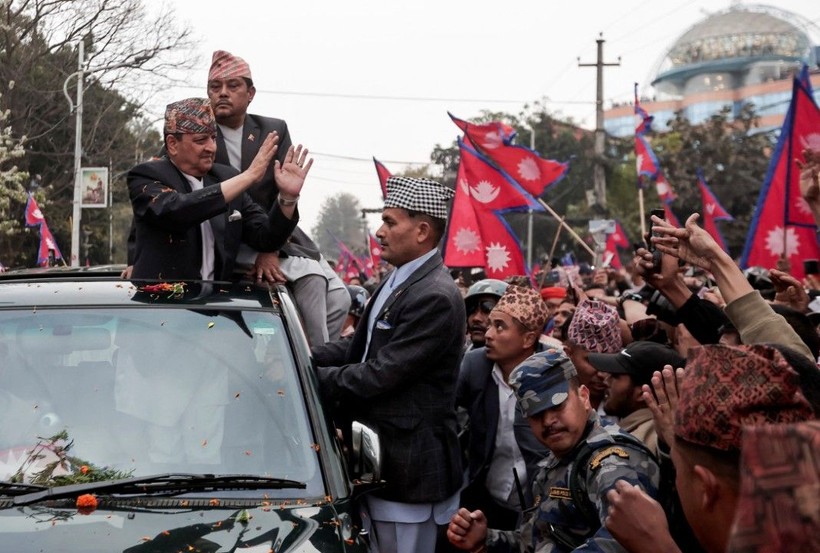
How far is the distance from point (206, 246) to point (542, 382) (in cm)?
202

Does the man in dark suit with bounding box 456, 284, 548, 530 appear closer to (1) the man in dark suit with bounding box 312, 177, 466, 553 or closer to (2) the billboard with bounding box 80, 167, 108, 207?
(1) the man in dark suit with bounding box 312, 177, 466, 553

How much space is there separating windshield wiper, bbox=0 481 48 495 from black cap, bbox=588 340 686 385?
7.22ft

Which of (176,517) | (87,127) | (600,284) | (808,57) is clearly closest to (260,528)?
(176,517)

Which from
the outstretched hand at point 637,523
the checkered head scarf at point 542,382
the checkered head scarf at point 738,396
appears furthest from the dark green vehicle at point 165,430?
the checkered head scarf at point 738,396

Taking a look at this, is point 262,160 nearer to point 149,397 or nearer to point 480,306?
point 149,397

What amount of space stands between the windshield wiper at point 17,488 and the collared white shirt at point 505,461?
90.8 inches

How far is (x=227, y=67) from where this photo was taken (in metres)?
5.31

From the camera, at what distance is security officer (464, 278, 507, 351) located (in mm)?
7051

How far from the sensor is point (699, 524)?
6.39 feet

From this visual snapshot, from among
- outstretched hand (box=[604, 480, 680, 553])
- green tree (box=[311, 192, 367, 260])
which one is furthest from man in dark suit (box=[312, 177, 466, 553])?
green tree (box=[311, 192, 367, 260])

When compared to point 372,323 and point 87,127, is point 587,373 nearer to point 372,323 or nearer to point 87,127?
point 372,323

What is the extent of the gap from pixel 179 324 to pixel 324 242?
5901 inches

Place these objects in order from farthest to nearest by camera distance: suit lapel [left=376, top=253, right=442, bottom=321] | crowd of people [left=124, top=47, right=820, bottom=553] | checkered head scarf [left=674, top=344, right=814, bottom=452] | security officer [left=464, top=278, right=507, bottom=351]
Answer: security officer [left=464, top=278, right=507, bottom=351]
suit lapel [left=376, top=253, right=442, bottom=321]
crowd of people [left=124, top=47, right=820, bottom=553]
checkered head scarf [left=674, top=344, right=814, bottom=452]

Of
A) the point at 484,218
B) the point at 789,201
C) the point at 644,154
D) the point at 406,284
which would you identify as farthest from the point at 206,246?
the point at 644,154
